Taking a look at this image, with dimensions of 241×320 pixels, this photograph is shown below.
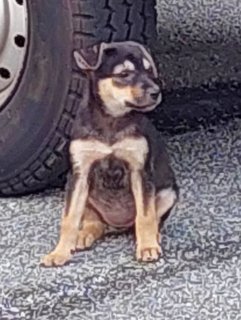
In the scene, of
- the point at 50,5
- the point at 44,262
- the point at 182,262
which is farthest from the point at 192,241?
the point at 50,5

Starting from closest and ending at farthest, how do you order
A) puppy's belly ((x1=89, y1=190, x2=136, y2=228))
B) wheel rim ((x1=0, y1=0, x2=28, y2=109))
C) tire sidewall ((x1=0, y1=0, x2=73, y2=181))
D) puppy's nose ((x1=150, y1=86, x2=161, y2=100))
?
puppy's nose ((x1=150, y1=86, x2=161, y2=100)) < puppy's belly ((x1=89, y1=190, x2=136, y2=228)) < tire sidewall ((x1=0, y1=0, x2=73, y2=181)) < wheel rim ((x1=0, y1=0, x2=28, y2=109))

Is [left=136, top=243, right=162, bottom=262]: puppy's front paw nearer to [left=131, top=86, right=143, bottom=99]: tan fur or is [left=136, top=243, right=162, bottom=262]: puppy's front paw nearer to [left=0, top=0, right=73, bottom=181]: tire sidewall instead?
[left=131, top=86, right=143, bottom=99]: tan fur

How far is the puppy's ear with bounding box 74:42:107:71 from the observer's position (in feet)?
11.6

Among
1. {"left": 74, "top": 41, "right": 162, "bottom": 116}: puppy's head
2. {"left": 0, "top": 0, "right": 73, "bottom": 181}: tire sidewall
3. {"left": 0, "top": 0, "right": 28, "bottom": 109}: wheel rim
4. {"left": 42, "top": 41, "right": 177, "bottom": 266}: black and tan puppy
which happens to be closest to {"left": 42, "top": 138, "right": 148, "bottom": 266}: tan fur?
{"left": 42, "top": 41, "right": 177, "bottom": 266}: black and tan puppy

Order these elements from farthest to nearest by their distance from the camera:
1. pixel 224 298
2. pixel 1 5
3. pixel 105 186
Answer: pixel 1 5 → pixel 105 186 → pixel 224 298

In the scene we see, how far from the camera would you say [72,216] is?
367cm

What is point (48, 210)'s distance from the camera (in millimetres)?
4074

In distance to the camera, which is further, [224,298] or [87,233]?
[87,233]

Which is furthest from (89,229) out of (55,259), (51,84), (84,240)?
(51,84)

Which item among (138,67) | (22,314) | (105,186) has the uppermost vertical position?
(138,67)

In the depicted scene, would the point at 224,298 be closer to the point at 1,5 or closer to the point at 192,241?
the point at 192,241

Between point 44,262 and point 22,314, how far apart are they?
0.77 feet

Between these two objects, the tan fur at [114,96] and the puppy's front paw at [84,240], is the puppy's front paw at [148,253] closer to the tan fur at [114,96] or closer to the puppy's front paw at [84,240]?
the puppy's front paw at [84,240]

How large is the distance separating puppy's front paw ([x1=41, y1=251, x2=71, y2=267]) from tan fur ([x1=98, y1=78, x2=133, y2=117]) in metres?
0.41
